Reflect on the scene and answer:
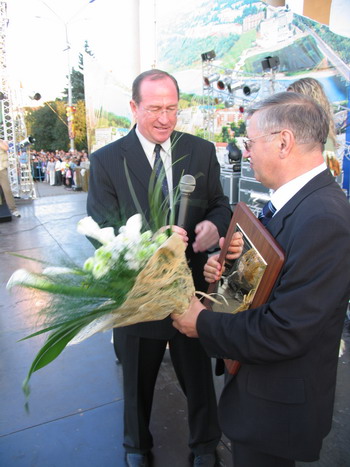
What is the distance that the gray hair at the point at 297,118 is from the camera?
3.42 feet

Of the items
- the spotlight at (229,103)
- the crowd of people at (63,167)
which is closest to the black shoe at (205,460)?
the spotlight at (229,103)

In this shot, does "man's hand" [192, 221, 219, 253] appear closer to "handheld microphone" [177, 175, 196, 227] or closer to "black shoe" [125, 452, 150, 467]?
"handheld microphone" [177, 175, 196, 227]

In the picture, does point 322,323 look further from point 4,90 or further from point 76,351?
point 4,90

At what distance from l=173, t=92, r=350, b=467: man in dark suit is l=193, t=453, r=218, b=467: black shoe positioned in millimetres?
861

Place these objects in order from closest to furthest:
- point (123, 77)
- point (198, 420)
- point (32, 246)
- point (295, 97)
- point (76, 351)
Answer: point (295, 97) < point (198, 420) < point (76, 351) < point (32, 246) < point (123, 77)

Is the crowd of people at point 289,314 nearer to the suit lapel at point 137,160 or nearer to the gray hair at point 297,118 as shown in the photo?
the gray hair at point 297,118

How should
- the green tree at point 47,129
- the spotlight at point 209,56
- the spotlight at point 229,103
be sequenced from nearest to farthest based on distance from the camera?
the spotlight at point 209,56 → the spotlight at point 229,103 → the green tree at point 47,129

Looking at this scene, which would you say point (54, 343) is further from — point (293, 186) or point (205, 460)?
point (205, 460)

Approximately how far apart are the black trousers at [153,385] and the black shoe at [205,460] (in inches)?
0.9

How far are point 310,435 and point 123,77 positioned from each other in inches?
612

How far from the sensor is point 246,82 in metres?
8.76

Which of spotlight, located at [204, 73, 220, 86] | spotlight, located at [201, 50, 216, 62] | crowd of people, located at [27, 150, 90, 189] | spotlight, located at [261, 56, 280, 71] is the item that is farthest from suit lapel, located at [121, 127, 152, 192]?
crowd of people, located at [27, 150, 90, 189]

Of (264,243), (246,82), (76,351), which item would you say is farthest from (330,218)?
(246,82)

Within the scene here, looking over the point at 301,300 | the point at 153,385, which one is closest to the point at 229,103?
the point at 153,385
